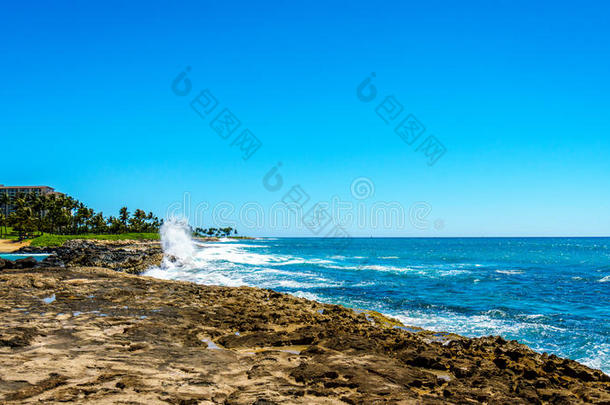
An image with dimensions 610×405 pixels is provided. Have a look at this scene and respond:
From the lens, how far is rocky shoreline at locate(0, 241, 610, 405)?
5.45m

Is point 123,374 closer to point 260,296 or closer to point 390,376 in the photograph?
point 390,376

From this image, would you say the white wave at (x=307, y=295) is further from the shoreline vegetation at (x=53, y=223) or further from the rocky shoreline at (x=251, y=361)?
the shoreline vegetation at (x=53, y=223)

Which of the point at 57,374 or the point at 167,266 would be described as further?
the point at 167,266

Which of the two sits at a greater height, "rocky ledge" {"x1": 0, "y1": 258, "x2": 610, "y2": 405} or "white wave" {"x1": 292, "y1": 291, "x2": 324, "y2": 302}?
"rocky ledge" {"x1": 0, "y1": 258, "x2": 610, "y2": 405}

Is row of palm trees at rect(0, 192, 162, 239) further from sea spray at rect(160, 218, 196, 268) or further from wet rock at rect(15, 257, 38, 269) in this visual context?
wet rock at rect(15, 257, 38, 269)

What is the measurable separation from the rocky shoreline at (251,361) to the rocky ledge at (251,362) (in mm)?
23

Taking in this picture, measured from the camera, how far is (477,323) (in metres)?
13.1

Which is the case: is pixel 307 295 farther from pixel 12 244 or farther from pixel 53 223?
pixel 53 223

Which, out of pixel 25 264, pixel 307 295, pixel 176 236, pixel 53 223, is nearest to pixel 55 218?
pixel 53 223

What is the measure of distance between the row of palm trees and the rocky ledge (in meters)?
84.8

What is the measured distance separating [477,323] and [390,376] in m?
8.31

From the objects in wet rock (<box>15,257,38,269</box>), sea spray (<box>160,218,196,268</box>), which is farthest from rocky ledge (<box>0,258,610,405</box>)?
sea spray (<box>160,218,196,268</box>)

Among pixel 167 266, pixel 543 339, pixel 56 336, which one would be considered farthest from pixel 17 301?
pixel 167 266

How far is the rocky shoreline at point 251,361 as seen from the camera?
5.45 metres
